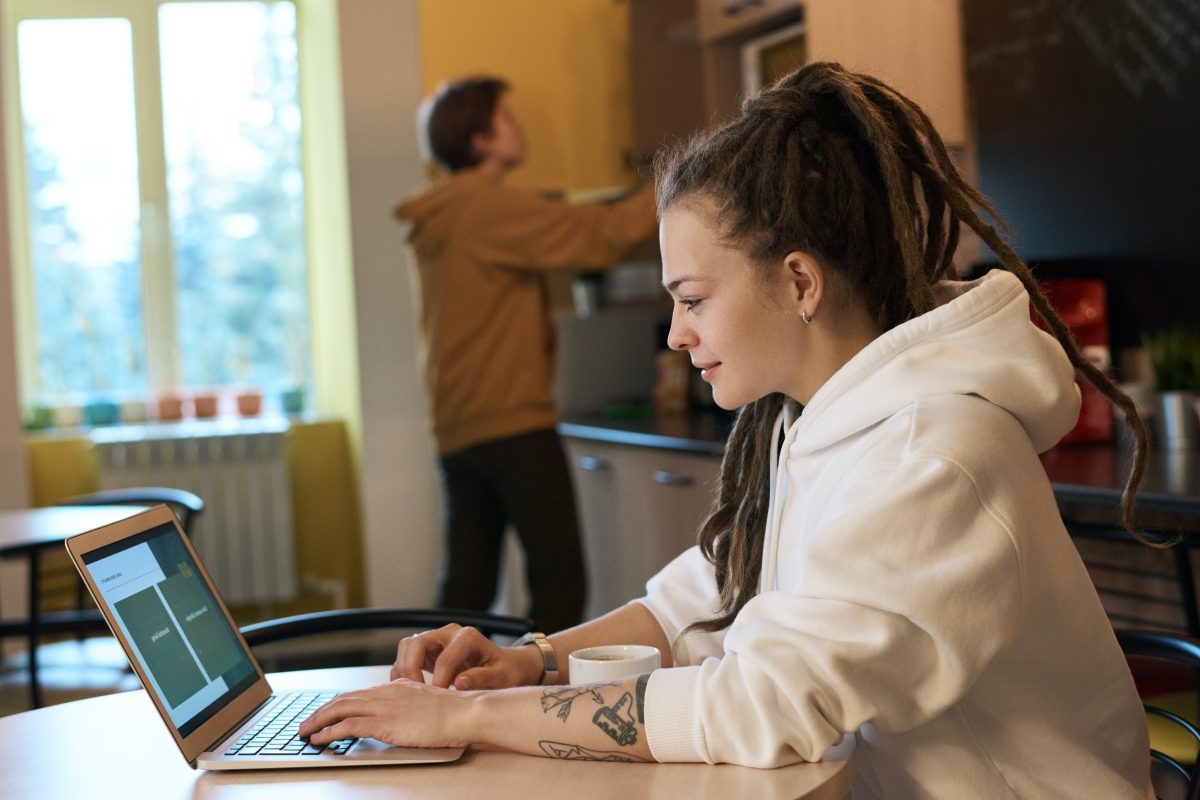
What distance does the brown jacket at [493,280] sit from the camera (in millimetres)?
3246

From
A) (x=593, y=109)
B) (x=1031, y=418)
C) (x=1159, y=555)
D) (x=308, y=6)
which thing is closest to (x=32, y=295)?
(x=308, y=6)

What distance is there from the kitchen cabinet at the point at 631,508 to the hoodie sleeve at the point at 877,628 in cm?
209

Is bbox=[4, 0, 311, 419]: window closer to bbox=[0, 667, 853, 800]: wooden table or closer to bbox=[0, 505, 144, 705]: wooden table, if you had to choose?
bbox=[0, 505, 144, 705]: wooden table

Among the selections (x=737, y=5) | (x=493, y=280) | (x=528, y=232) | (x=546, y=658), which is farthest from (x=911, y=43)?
(x=546, y=658)

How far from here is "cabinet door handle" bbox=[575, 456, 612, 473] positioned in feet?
12.4

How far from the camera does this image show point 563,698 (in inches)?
40.8

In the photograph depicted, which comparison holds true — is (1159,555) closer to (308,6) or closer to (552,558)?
(552,558)

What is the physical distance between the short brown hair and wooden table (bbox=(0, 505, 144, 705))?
3.87 ft

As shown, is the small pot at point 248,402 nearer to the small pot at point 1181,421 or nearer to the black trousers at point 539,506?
the black trousers at point 539,506

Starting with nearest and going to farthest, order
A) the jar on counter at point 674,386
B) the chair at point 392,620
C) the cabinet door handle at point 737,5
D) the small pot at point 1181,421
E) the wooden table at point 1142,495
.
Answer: the chair at point 392,620 → the wooden table at point 1142,495 → the small pot at point 1181,421 → the cabinet door handle at point 737,5 → the jar on counter at point 674,386

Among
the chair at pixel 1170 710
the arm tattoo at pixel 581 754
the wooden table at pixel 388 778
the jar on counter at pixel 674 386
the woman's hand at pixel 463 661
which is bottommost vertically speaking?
the chair at pixel 1170 710

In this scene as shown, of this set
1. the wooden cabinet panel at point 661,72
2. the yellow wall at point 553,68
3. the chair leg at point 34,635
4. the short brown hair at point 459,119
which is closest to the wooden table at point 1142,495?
the short brown hair at point 459,119

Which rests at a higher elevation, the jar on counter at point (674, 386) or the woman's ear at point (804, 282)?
the woman's ear at point (804, 282)

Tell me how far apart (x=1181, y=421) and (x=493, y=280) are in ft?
5.32
